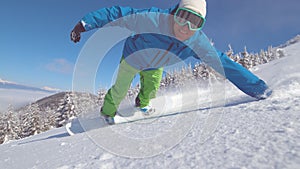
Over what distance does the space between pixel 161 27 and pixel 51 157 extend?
1941 millimetres

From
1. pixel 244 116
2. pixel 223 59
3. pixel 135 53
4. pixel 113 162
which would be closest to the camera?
pixel 113 162

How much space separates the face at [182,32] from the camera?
8.25ft

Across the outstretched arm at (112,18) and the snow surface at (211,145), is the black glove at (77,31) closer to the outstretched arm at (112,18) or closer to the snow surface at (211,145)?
the outstretched arm at (112,18)

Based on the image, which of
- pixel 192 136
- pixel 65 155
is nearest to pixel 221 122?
pixel 192 136

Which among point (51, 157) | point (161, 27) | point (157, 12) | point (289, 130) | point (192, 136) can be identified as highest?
point (157, 12)

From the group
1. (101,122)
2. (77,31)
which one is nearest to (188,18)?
(77,31)

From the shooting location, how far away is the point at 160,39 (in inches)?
108

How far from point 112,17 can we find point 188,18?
993 mm

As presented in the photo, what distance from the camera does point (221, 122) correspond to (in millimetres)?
1714

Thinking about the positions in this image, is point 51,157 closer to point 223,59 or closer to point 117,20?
point 117,20

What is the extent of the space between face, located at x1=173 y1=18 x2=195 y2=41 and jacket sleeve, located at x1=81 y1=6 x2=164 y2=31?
38 cm

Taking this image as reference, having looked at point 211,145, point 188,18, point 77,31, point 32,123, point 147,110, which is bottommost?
point 32,123

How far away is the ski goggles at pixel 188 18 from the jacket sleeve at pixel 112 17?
1.07 ft

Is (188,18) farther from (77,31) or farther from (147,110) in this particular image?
(147,110)
